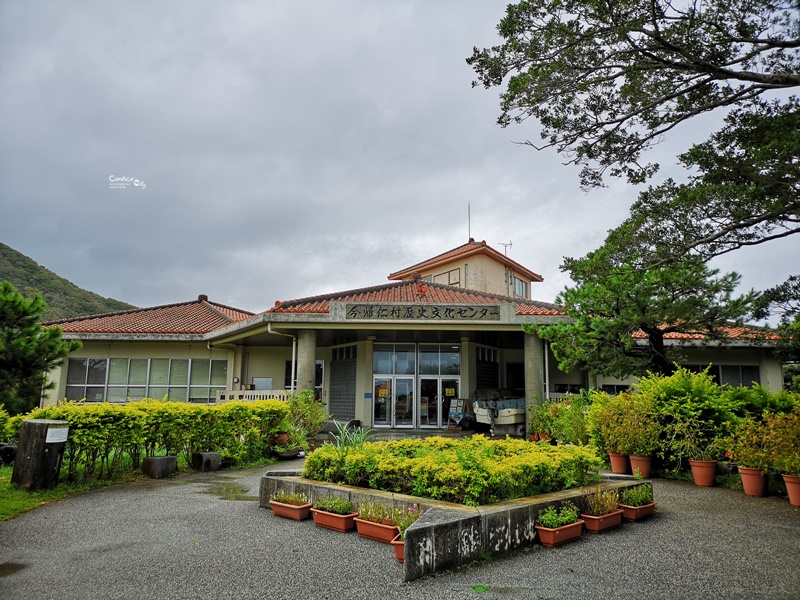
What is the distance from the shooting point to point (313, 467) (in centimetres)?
713

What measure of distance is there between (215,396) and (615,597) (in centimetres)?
1730

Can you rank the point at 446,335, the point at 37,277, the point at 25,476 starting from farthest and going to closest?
1. the point at 37,277
2. the point at 446,335
3. the point at 25,476

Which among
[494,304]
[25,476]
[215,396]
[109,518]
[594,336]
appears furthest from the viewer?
[215,396]

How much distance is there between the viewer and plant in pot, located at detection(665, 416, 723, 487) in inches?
353

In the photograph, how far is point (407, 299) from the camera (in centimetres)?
1652

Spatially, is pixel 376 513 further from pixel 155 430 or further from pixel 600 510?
pixel 155 430

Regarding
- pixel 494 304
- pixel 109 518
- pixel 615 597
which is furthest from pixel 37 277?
pixel 615 597

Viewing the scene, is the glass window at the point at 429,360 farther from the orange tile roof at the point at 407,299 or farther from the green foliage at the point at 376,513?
the green foliage at the point at 376,513

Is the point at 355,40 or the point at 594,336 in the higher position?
the point at 355,40

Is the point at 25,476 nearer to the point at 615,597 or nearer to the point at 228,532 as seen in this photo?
the point at 228,532

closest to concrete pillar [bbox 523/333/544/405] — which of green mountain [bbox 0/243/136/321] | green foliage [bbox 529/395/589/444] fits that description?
green foliage [bbox 529/395/589/444]

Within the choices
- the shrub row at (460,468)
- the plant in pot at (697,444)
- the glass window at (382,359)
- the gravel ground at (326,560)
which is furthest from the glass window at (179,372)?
the plant in pot at (697,444)

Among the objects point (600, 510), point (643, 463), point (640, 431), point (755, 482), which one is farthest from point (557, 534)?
point (643, 463)

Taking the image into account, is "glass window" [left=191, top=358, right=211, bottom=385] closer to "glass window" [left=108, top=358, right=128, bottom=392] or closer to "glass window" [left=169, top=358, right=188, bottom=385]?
"glass window" [left=169, top=358, right=188, bottom=385]
